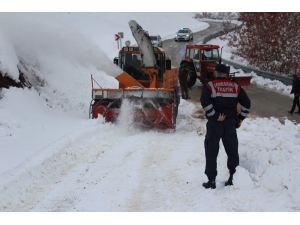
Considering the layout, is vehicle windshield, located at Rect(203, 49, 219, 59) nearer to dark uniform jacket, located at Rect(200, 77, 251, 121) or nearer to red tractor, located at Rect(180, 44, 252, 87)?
red tractor, located at Rect(180, 44, 252, 87)

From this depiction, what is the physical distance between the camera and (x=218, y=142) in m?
4.85

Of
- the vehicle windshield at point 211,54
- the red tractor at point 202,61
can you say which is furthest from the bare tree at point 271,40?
the red tractor at point 202,61

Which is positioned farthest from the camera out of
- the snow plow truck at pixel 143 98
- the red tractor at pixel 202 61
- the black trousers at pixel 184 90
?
the red tractor at pixel 202 61

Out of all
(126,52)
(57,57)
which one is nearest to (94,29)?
(57,57)

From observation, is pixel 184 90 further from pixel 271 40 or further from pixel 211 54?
pixel 271 40

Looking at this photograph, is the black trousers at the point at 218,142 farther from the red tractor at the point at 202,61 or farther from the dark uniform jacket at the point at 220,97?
the red tractor at the point at 202,61

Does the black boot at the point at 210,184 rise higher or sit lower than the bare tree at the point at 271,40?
lower

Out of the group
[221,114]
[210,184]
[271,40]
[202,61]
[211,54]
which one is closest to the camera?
[221,114]

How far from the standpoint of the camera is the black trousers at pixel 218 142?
4.79 meters

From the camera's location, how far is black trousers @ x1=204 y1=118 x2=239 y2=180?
4.79m

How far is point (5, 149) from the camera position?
6.37 m

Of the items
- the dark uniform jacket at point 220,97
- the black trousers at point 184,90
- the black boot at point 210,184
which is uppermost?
the dark uniform jacket at point 220,97

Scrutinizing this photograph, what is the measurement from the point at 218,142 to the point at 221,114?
400mm

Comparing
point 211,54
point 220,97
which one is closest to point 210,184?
point 220,97
